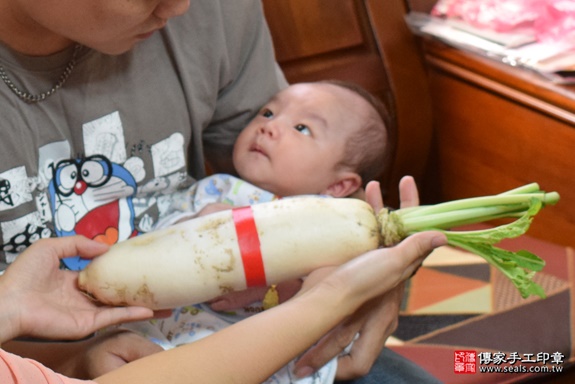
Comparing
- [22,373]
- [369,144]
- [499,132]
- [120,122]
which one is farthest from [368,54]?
[22,373]

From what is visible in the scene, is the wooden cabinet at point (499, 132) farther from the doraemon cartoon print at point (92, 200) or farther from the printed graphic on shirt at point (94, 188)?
the doraemon cartoon print at point (92, 200)

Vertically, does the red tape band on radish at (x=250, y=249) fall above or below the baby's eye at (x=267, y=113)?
below

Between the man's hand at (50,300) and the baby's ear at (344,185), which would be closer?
the man's hand at (50,300)

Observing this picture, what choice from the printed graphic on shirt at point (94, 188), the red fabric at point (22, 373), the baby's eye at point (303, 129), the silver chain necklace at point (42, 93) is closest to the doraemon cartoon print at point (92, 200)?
the printed graphic on shirt at point (94, 188)

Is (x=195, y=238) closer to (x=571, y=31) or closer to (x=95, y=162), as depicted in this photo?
(x=95, y=162)

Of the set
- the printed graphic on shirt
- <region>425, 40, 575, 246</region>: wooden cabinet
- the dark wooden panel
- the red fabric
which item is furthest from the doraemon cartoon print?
<region>425, 40, 575, 246</region>: wooden cabinet

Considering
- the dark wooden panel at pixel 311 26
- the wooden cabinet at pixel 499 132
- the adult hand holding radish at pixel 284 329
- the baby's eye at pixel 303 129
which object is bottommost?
the wooden cabinet at pixel 499 132

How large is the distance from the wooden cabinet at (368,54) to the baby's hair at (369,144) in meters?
0.48

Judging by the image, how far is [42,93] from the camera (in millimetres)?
1275

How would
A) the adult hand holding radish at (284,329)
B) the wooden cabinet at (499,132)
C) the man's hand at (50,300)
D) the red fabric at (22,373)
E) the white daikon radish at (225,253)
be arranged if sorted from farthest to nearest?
the wooden cabinet at (499,132)
the white daikon radish at (225,253)
the man's hand at (50,300)
the adult hand holding radish at (284,329)
the red fabric at (22,373)

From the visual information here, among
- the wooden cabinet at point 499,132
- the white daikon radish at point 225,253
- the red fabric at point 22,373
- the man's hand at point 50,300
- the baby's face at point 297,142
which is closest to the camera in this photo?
the red fabric at point 22,373

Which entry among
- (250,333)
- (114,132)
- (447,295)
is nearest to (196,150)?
(114,132)

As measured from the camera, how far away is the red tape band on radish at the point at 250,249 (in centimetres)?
125

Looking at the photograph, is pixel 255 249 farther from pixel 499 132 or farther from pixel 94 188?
pixel 499 132
